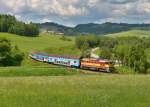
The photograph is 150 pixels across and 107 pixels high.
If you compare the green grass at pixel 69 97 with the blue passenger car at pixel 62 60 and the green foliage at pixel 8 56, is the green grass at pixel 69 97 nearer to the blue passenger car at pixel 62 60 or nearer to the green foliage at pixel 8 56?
the blue passenger car at pixel 62 60

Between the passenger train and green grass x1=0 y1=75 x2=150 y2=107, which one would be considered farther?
the passenger train

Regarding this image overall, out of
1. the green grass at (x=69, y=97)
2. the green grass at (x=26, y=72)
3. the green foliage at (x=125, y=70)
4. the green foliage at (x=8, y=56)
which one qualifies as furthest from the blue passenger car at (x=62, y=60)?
the green grass at (x=69, y=97)

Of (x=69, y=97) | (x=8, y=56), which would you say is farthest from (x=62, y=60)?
(x=69, y=97)

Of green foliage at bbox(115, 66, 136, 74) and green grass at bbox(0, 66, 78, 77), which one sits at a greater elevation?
green grass at bbox(0, 66, 78, 77)

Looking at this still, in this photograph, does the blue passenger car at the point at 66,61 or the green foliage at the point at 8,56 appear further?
the green foliage at the point at 8,56

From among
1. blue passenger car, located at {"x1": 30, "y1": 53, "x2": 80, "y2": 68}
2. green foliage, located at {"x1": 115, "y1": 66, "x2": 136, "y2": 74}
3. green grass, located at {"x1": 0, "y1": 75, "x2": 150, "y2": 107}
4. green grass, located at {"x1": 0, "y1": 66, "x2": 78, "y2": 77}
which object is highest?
green grass, located at {"x1": 0, "y1": 75, "x2": 150, "y2": 107}

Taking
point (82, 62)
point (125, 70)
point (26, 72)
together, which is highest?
point (26, 72)

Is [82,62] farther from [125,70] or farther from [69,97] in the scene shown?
[69,97]

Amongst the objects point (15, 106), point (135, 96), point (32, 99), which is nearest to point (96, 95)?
point (135, 96)

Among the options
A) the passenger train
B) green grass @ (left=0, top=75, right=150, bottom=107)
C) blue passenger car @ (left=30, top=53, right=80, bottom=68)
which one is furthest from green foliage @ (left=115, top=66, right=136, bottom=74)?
green grass @ (left=0, top=75, right=150, bottom=107)

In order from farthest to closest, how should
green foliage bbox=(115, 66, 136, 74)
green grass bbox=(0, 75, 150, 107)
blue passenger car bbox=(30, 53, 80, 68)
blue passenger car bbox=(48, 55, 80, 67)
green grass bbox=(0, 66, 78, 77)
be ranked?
green foliage bbox=(115, 66, 136, 74) → blue passenger car bbox=(30, 53, 80, 68) → blue passenger car bbox=(48, 55, 80, 67) → green grass bbox=(0, 66, 78, 77) → green grass bbox=(0, 75, 150, 107)

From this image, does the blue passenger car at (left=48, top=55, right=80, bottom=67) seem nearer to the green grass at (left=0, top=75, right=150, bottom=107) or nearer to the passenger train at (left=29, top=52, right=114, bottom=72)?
the passenger train at (left=29, top=52, right=114, bottom=72)

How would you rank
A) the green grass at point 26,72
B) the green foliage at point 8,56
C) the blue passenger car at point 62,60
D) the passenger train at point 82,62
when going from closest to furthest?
the green grass at point 26,72, the passenger train at point 82,62, the blue passenger car at point 62,60, the green foliage at point 8,56

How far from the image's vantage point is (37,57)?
151250mm
